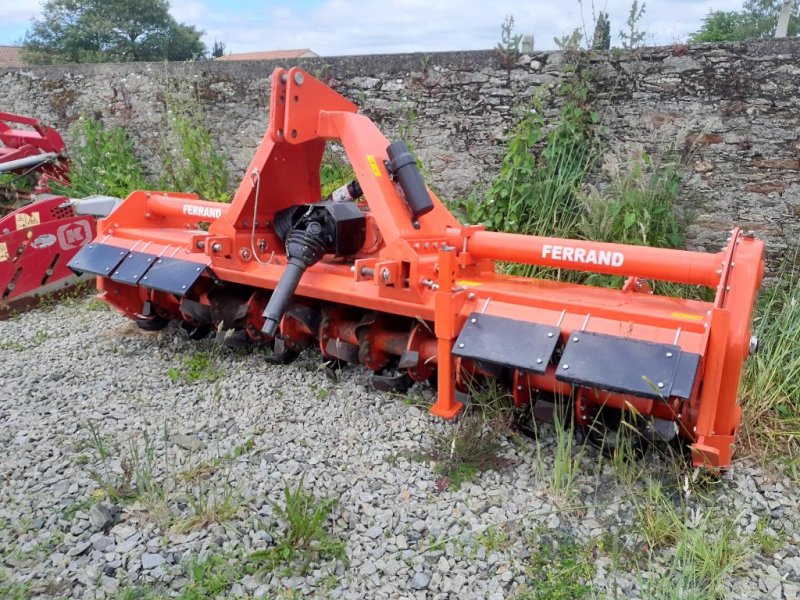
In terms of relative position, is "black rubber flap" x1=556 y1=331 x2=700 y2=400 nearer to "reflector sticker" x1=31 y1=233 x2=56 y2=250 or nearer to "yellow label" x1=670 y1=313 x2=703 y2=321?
"yellow label" x1=670 y1=313 x2=703 y2=321

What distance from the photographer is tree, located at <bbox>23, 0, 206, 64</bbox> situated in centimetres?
3297

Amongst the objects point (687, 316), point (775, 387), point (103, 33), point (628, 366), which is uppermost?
point (103, 33)

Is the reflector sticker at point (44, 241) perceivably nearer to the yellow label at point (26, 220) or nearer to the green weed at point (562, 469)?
the yellow label at point (26, 220)

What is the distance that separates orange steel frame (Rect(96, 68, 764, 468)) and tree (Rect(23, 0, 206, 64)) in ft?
104

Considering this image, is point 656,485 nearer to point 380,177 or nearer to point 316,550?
point 316,550

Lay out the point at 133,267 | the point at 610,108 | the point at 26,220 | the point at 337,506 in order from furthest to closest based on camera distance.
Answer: the point at 610,108
the point at 26,220
the point at 133,267
the point at 337,506

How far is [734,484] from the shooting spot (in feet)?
9.27

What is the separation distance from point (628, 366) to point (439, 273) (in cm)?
94

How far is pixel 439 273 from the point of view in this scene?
3.10 metres

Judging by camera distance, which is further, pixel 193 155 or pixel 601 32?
pixel 193 155

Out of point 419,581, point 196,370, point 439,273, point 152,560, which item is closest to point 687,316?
point 439,273

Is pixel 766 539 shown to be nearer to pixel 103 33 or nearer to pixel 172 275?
pixel 172 275

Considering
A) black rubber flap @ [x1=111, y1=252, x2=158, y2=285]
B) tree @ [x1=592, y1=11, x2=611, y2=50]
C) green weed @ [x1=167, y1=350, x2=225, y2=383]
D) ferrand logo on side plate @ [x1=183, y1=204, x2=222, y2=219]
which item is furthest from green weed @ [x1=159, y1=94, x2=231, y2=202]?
tree @ [x1=592, y1=11, x2=611, y2=50]

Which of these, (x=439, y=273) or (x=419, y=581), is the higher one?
(x=439, y=273)
